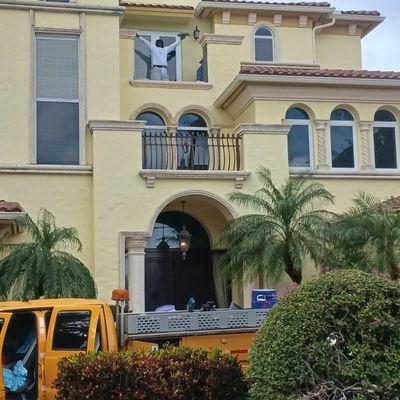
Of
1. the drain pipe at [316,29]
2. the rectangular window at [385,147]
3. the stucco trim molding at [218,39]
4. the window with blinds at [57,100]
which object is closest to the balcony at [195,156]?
the window with blinds at [57,100]

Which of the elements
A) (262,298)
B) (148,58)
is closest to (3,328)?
(262,298)

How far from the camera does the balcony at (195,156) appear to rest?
56.7ft

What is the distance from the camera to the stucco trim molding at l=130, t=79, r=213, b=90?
65.6 feet

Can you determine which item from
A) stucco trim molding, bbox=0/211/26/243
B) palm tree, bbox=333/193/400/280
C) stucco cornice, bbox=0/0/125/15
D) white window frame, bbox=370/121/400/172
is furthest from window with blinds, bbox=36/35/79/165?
white window frame, bbox=370/121/400/172

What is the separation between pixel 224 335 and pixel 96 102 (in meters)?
9.36

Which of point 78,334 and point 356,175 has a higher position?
point 356,175

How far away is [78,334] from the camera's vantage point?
954 centimetres

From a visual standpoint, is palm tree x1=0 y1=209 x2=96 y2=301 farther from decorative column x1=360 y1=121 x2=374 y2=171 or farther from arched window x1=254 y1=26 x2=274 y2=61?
arched window x1=254 y1=26 x2=274 y2=61

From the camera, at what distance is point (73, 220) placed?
55.7 feet

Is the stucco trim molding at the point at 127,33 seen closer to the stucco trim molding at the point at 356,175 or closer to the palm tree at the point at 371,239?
the stucco trim molding at the point at 356,175

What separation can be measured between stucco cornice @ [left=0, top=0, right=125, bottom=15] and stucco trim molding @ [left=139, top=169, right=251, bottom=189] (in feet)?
14.8

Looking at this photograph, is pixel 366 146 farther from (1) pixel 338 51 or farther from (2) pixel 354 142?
(1) pixel 338 51

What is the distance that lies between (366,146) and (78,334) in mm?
11913

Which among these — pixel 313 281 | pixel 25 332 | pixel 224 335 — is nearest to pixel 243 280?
pixel 224 335
